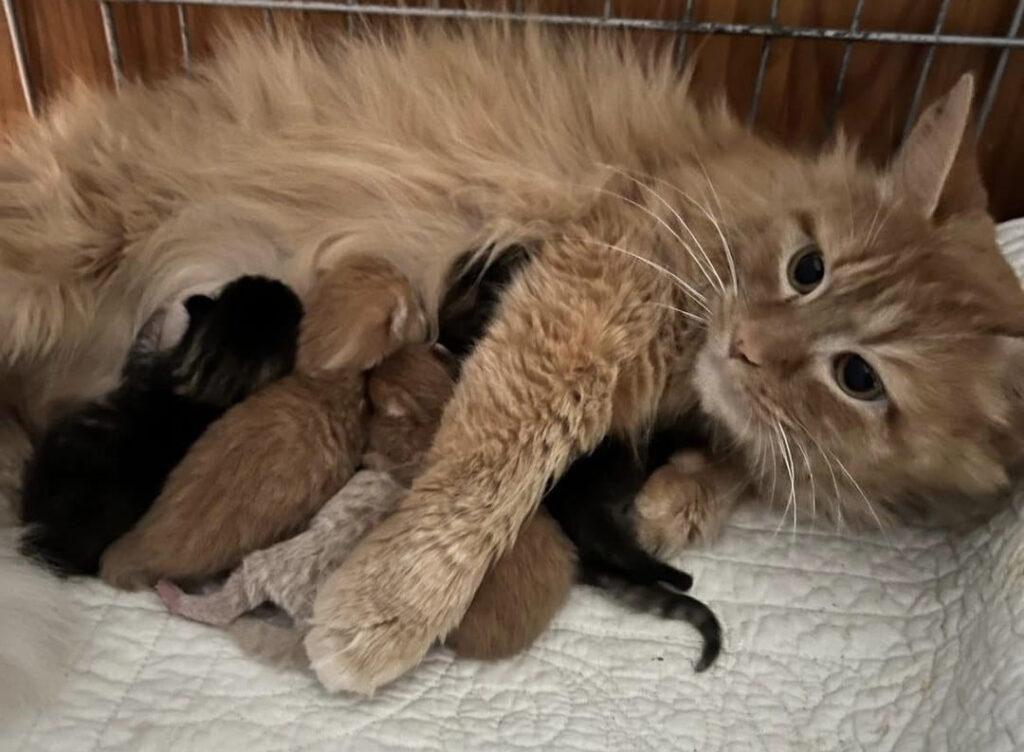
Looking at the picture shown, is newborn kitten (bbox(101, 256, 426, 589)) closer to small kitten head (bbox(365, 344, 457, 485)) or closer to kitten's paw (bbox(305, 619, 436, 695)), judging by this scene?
small kitten head (bbox(365, 344, 457, 485))

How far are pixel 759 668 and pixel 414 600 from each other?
0.47 m

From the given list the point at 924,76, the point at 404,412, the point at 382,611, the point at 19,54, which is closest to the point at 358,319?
the point at 404,412

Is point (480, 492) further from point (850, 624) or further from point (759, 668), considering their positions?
point (850, 624)

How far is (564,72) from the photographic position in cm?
170

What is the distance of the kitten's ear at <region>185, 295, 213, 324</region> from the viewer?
4.75 feet

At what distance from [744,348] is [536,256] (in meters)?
0.34

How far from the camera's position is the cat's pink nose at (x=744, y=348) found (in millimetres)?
1318

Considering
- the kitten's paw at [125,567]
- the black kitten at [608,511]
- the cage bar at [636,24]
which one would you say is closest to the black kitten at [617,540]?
the black kitten at [608,511]

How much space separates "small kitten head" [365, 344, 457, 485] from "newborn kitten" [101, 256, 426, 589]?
0.08ft

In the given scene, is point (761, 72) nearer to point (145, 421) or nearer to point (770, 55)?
point (770, 55)

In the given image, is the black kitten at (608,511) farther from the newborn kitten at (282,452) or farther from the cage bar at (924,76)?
the cage bar at (924,76)

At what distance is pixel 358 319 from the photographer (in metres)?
1.42

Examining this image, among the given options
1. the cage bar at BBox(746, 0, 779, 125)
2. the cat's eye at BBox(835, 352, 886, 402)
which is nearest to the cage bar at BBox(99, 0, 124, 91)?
the cage bar at BBox(746, 0, 779, 125)

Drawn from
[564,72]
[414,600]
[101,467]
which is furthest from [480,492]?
[564,72]
